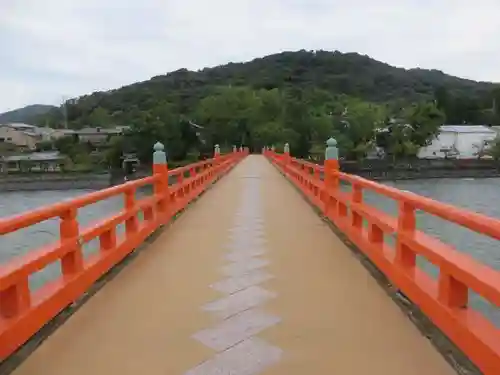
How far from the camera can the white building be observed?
73188 mm

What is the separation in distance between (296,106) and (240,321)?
74.3 m

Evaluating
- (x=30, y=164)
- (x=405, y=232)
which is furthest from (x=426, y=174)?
(x=405, y=232)

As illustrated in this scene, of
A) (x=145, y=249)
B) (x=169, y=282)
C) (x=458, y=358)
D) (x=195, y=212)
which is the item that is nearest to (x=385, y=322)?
(x=458, y=358)

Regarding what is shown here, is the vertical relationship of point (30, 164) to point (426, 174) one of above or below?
above

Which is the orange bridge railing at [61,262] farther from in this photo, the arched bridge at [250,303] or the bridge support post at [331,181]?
the bridge support post at [331,181]

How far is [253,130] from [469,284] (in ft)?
244

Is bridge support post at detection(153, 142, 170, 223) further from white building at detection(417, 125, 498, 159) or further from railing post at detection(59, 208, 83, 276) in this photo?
white building at detection(417, 125, 498, 159)

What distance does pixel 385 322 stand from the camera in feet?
13.6

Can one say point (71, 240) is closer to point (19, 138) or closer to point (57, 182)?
point (57, 182)

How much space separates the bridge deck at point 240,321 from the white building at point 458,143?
228ft

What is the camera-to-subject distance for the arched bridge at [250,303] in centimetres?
333

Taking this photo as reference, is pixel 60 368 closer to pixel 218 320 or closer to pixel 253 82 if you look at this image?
pixel 218 320

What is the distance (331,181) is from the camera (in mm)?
9695

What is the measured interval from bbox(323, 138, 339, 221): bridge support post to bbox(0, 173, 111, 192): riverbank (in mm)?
47468
